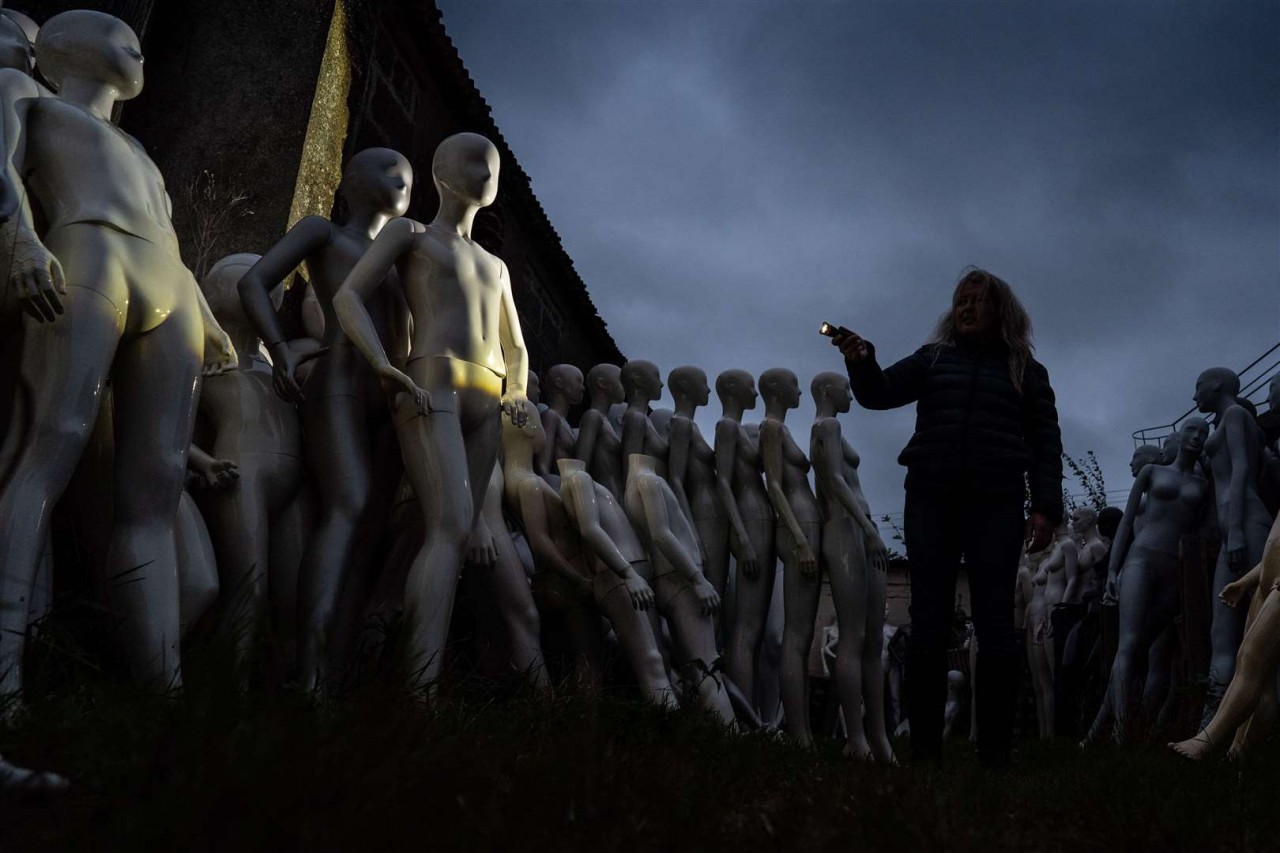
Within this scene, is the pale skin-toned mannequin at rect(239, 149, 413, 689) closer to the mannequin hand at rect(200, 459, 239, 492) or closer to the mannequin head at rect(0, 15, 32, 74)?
the mannequin hand at rect(200, 459, 239, 492)

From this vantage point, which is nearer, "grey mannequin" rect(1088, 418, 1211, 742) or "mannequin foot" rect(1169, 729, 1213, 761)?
"mannequin foot" rect(1169, 729, 1213, 761)

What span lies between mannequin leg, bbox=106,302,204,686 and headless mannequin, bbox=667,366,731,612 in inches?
207

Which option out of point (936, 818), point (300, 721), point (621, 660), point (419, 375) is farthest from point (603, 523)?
point (300, 721)

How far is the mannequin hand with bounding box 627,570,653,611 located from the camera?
6.64 m

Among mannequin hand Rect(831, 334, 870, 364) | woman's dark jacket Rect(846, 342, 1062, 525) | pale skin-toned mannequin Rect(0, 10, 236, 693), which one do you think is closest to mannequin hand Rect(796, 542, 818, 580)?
woman's dark jacket Rect(846, 342, 1062, 525)

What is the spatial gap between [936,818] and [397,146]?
26.7 feet

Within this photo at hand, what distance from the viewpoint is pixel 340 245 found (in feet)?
19.3

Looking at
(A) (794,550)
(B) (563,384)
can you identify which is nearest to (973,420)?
(A) (794,550)

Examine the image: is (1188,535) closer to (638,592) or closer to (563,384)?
(563,384)

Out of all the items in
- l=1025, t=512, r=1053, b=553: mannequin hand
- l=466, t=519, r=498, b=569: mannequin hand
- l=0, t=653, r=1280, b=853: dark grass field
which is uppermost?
l=1025, t=512, r=1053, b=553: mannequin hand

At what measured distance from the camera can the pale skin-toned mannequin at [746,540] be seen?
351 inches

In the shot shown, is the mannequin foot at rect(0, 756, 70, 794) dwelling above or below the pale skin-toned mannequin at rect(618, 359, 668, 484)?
below

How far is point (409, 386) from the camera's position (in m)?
5.18

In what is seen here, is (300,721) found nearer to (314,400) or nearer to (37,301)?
(37,301)
